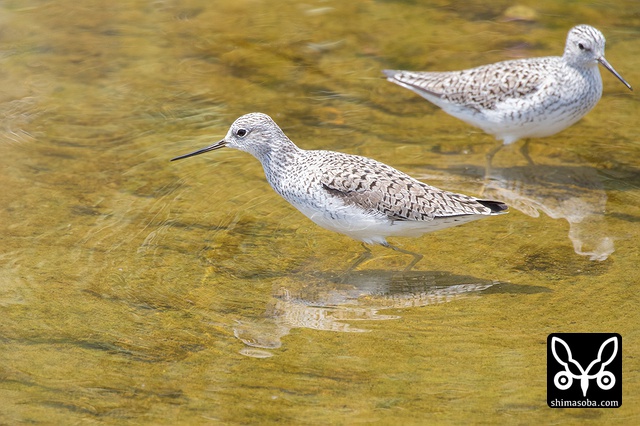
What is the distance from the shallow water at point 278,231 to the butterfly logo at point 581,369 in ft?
0.41

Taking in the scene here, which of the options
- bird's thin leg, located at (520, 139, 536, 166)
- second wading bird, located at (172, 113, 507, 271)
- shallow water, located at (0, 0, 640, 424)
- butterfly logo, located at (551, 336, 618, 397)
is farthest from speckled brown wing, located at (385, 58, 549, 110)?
butterfly logo, located at (551, 336, 618, 397)

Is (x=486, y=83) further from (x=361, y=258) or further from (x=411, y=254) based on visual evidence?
(x=361, y=258)

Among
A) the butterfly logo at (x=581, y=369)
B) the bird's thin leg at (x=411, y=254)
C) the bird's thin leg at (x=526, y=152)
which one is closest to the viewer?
the butterfly logo at (x=581, y=369)

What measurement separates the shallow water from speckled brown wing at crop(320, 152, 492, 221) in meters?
0.53

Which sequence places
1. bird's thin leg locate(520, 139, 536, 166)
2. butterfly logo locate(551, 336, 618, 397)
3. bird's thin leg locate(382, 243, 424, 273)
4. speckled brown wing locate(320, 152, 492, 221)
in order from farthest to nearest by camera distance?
bird's thin leg locate(520, 139, 536, 166)
bird's thin leg locate(382, 243, 424, 273)
speckled brown wing locate(320, 152, 492, 221)
butterfly logo locate(551, 336, 618, 397)

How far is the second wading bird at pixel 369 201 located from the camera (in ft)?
23.7

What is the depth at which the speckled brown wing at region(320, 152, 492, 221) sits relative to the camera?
7.23m

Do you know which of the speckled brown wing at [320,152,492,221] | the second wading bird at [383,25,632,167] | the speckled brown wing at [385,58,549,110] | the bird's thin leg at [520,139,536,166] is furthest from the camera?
the bird's thin leg at [520,139,536,166]

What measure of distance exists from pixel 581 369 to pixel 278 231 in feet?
10.0

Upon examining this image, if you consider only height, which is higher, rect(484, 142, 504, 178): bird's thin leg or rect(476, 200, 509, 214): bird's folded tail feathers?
rect(476, 200, 509, 214): bird's folded tail feathers

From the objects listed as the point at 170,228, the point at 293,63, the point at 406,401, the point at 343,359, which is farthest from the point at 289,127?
the point at 406,401

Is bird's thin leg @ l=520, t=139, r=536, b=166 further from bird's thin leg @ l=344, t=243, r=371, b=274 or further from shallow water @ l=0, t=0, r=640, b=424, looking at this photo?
bird's thin leg @ l=344, t=243, r=371, b=274

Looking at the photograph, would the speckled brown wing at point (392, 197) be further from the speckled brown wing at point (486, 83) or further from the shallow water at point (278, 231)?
the speckled brown wing at point (486, 83)

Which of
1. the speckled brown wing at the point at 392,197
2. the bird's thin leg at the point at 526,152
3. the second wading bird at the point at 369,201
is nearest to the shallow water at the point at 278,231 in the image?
the bird's thin leg at the point at 526,152
